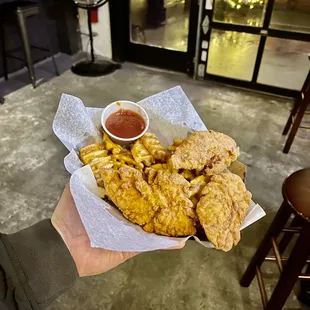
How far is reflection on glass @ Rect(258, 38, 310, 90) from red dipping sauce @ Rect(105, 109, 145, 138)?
2.55 metres

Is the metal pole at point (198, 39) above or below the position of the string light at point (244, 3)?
below

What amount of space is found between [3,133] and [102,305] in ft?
6.32

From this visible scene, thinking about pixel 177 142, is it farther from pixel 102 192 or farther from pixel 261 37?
pixel 261 37

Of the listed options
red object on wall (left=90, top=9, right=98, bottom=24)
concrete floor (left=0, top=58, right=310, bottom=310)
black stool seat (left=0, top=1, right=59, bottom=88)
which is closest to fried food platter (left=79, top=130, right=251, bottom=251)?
concrete floor (left=0, top=58, right=310, bottom=310)

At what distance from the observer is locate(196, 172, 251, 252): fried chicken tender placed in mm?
944

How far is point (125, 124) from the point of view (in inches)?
53.1

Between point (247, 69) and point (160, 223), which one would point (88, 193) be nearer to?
point (160, 223)

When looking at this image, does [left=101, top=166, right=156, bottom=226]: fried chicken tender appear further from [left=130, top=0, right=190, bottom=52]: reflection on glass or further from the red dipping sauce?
[left=130, top=0, right=190, bottom=52]: reflection on glass

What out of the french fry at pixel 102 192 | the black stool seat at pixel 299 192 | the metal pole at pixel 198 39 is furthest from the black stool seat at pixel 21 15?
the black stool seat at pixel 299 192

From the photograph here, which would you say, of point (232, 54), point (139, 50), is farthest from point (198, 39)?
point (139, 50)

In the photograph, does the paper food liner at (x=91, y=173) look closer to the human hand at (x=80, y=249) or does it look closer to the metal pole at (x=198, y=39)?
the human hand at (x=80, y=249)

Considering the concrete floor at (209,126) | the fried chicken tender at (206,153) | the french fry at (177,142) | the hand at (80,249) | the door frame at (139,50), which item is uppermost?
the fried chicken tender at (206,153)

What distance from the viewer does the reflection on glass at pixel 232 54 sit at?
3.45 meters

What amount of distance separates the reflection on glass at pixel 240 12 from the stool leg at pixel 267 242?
99.8 inches
